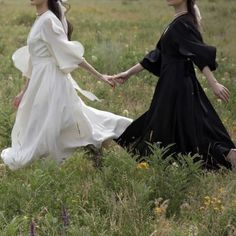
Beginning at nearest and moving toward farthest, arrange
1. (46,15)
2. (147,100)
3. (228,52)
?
(46,15), (147,100), (228,52)

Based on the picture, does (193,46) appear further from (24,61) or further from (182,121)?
(24,61)

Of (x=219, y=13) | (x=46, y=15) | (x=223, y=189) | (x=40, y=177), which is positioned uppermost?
(x=46, y=15)

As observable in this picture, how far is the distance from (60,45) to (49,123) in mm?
572

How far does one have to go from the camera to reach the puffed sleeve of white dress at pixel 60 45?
453cm

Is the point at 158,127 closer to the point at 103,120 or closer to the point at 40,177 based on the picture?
the point at 103,120

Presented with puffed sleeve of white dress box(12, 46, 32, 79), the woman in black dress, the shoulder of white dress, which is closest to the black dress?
the woman in black dress

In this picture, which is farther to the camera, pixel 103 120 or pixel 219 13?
pixel 219 13

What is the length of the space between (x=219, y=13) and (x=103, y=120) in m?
10.9

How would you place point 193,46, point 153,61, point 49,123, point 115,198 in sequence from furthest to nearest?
point 153,61
point 49,123
point 193,46
point 115,198

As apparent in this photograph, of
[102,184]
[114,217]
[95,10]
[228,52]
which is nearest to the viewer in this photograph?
[114,217]

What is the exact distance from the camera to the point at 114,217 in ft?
11.9

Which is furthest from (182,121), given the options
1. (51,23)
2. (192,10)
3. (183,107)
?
(51,23)

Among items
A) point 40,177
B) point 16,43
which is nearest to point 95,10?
point 16,43

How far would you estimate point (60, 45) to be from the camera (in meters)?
4.54
